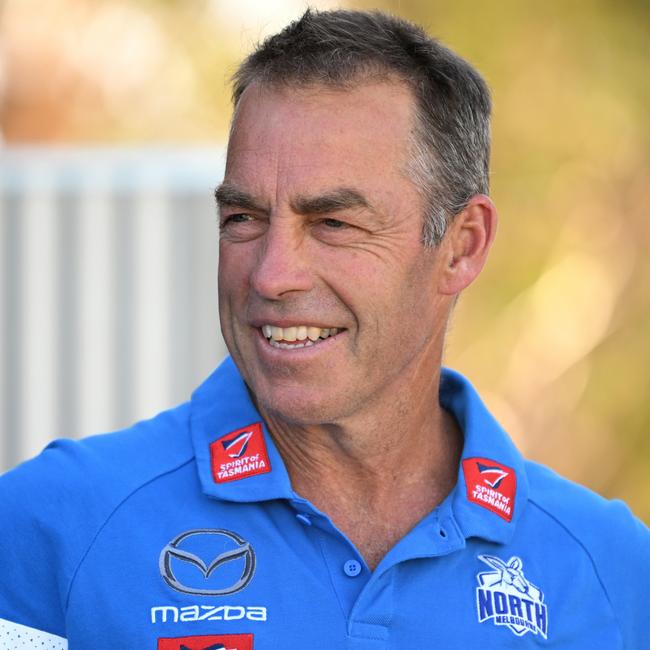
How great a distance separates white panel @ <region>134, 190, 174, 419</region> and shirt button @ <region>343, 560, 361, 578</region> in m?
2.79

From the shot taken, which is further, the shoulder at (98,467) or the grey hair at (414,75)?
the grey hair at (414,75)

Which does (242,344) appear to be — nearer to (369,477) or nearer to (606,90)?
(369,477)

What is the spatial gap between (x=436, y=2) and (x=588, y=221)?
194cm

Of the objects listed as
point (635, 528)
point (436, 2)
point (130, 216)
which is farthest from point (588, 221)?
point (635, 528)

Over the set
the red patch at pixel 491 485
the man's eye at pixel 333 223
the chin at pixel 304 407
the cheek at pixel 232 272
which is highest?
the man's eye at pixel 333 223

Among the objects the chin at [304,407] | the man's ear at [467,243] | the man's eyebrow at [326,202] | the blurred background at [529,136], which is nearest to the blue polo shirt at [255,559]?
the chin at [304,407]

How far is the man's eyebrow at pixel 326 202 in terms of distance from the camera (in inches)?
100

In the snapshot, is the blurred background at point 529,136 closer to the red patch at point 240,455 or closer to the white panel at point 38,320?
the white panel at point 38,320

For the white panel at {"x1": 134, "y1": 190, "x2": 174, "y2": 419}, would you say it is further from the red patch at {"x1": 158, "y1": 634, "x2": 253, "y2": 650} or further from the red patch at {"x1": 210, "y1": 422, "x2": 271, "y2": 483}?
the red patch at {"x1": 158, "y1": 634, "x2": 253, "y2": 650}

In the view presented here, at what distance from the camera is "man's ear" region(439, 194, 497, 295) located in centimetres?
285

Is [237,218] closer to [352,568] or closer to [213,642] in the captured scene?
[352,568]

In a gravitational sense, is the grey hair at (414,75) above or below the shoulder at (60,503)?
above

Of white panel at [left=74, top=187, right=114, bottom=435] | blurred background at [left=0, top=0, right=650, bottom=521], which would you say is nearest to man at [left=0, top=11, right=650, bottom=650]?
white panel at [left=74, top=187, right=114, bottom=435]

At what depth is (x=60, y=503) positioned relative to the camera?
2525 millimetres
